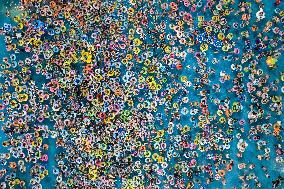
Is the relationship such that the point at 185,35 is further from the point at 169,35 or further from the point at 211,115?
the point at 211,115

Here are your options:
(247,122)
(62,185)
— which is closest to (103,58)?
(62,185)

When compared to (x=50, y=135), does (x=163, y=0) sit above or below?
above

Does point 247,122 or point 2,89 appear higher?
point 2,89

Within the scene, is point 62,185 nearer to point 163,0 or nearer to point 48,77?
point 48,77

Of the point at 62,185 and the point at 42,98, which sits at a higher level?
the point at 42,98

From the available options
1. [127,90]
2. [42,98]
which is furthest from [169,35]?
[42,98]

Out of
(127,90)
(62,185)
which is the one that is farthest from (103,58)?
(62,185)

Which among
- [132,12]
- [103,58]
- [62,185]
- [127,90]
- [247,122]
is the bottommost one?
[62,185]

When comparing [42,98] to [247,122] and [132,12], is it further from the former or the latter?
[247,122]
